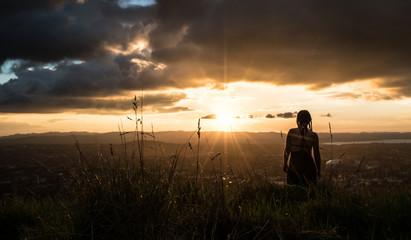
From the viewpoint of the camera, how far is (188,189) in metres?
4.38

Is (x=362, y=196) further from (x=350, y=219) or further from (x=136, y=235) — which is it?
(x=136, y=235)

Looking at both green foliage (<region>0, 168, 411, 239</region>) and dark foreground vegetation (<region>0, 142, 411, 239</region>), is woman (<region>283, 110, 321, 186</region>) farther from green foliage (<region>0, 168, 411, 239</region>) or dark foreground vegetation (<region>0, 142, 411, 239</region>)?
green foliage (<region>0, 168, 411, 239</region>)

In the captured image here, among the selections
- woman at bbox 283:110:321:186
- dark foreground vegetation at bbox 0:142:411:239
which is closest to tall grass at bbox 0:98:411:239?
dark foreground vegetation at bbox 0:142:411:239

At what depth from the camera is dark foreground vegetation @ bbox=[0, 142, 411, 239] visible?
9.51ft

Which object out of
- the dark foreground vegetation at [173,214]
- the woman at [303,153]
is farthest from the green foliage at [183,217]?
the woman at [303,153]

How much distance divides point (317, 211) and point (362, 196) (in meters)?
1.05

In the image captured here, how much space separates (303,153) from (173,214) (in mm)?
4932

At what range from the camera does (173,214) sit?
307cm

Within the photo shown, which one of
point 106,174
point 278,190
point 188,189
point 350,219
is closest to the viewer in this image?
point 106,174

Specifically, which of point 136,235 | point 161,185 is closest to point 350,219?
point 161,185

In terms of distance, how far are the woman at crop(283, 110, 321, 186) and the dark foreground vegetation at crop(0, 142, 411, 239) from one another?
2280 millimetres

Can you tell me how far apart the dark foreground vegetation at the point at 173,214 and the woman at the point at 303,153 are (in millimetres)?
2280

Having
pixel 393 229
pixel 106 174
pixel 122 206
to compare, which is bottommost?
pixel 393 229

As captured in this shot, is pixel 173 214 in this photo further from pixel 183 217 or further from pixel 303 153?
pixel 303 153
